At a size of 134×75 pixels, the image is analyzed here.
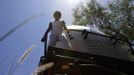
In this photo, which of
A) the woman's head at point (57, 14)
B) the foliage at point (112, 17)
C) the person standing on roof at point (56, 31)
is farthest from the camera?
the foliage at point (112, 17)

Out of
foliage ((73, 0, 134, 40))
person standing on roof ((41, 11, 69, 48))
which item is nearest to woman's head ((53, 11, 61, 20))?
person standing on roof ((41, 11, 69, 48))

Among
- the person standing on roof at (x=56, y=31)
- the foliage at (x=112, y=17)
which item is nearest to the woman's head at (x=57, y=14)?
the person standing on roof at (x=56, y=31)

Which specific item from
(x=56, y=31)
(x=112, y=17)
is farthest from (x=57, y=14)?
(x=112, y=17)

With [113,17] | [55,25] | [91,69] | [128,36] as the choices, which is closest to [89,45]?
[55,25]

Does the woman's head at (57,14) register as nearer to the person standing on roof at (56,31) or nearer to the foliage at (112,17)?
the person standing on roof at (56,31)

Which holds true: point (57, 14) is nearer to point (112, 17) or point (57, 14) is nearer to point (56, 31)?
point (56, 31)

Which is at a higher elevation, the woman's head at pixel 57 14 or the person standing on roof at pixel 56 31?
the woman's head at pixel 57 14

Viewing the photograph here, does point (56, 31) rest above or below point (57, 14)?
below

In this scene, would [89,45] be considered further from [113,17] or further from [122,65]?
[113,17]

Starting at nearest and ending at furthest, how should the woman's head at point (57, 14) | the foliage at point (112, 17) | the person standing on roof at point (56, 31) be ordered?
the woman's head at point (57, 14) → the person standing on roof at point (56, 31) → the foliage at point (112, 17)

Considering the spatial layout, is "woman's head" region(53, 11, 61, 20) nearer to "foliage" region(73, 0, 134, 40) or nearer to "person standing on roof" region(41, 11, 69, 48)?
"person standing on roof" region(41, 11, 69, 48)

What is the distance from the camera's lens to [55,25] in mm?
8602

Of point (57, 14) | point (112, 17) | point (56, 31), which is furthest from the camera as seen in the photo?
point (112, 17)

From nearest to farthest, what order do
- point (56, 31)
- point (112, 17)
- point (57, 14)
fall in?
point (57, 14) < point (56, 31) < point (112, 17)
